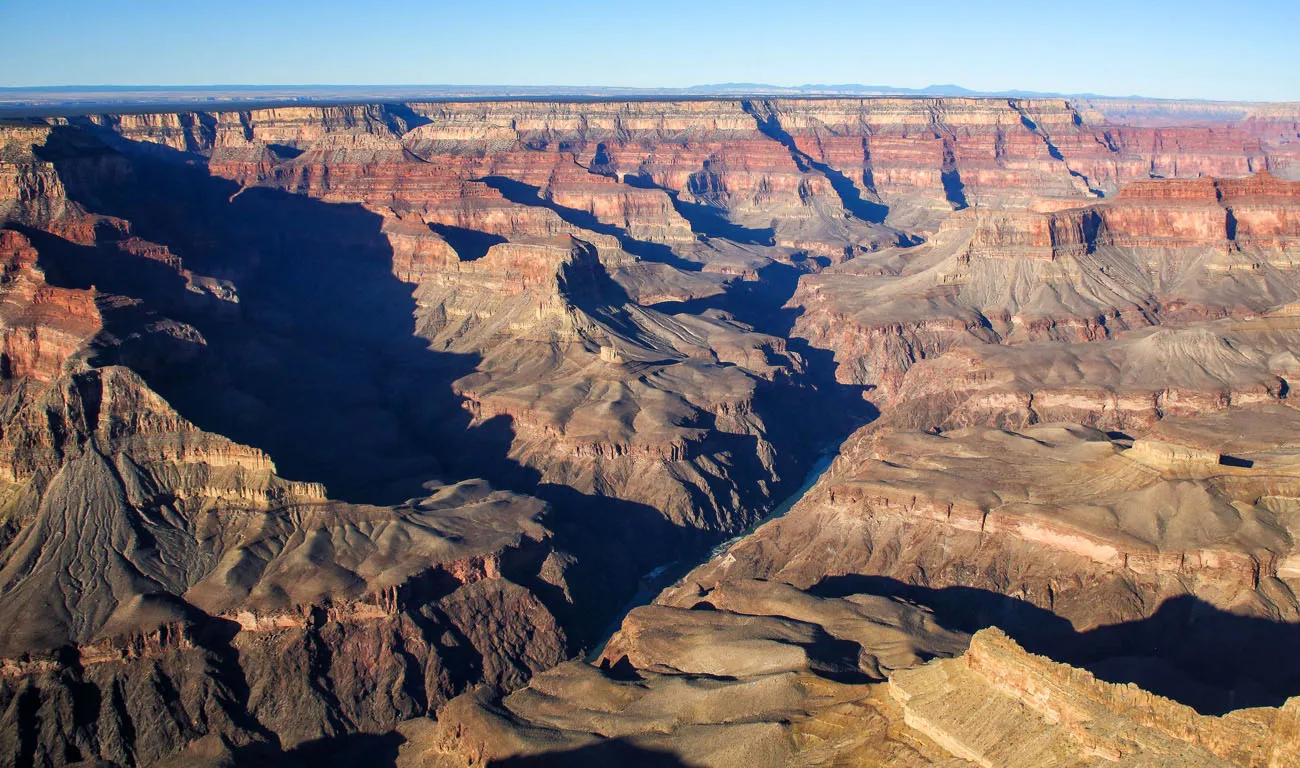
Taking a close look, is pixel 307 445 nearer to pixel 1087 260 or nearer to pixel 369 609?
pixel 369 609

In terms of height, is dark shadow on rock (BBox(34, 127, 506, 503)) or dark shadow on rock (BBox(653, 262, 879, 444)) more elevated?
dark shadow on rock (BBox(34, 127, 506, 503))

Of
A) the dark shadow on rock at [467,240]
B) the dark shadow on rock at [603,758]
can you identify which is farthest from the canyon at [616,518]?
the dark shadow on rock at [467,240]

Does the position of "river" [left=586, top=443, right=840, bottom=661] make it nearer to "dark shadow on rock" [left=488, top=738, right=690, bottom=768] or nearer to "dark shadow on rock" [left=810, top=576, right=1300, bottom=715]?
"dark shadow on rock" [left=810, top=576, right=1300, bottom=715]

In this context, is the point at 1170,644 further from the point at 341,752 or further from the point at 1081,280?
the point at 1081,280

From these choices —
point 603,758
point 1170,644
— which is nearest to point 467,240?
point 1170,644

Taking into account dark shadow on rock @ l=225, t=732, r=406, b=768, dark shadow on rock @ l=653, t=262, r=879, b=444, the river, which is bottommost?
the river

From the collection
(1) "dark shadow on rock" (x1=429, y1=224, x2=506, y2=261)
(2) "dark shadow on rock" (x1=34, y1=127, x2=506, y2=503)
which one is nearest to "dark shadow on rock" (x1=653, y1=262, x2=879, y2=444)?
(1) "dark shadow on rock" (x1=429, y1=224, x2=506, y2=261)

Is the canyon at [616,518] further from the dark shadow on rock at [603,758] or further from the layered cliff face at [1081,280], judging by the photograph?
the layered cliff face at [1081,280]

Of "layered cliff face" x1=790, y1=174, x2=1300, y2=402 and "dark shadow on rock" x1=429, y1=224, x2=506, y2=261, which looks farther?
"dark shadow on rock" x1=429, y1=224, x2=506, y2=261
